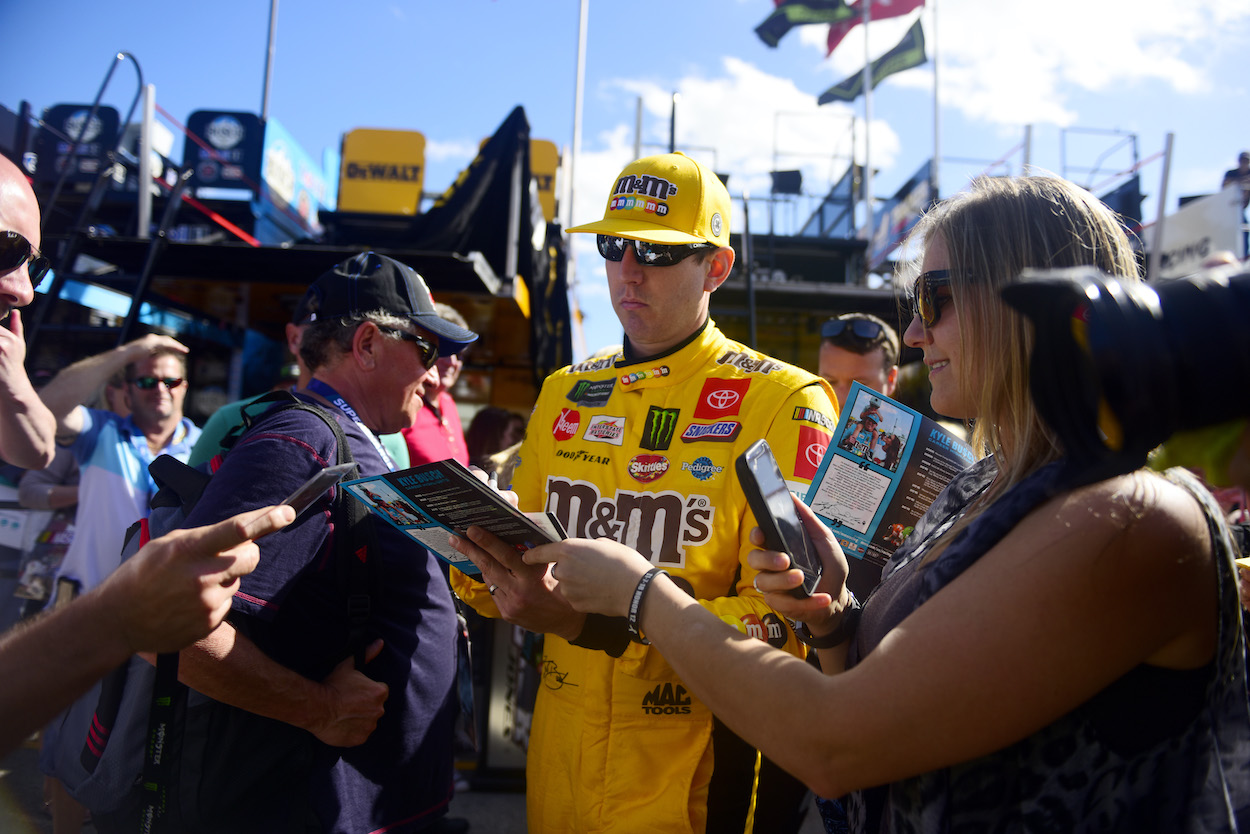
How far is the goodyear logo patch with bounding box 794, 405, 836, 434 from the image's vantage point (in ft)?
6.68

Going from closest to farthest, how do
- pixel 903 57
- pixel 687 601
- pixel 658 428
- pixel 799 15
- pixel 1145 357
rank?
1. pixel 1145 357
2. pixel 687 601
3. pixel 658 428
4. pixel 903 57
5. pixel 799 15

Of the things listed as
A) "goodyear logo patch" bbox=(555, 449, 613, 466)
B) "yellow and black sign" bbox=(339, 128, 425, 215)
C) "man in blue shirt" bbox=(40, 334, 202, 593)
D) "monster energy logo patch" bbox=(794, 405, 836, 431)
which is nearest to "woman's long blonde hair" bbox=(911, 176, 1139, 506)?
"monster energy logo patch" bbox=(794, 405, 836, 431)

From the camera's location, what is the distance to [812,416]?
2049mm

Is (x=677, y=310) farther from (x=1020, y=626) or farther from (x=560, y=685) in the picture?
(x=1020, y=626)

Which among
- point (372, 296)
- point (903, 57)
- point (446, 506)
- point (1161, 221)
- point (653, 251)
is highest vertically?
point (903, 57)

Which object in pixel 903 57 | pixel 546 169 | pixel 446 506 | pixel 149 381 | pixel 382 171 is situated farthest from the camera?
pixel 903 57

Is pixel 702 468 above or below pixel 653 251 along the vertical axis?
below

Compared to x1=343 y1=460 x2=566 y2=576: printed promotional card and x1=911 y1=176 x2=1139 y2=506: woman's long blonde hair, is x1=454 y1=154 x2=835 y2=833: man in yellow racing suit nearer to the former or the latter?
x1=343 y1=460 x2=566 y2=576: printed promotional card

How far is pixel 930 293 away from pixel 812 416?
0.69 m

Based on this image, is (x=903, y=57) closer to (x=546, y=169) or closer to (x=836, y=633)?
(x=546, y=169)

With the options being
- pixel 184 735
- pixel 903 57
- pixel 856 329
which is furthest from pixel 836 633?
pixel 903 57

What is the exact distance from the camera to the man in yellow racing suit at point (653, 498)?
1.85m

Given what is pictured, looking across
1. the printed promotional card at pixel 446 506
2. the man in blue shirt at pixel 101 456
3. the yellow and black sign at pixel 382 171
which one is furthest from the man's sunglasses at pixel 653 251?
the yellow and black sign at pixel 382 171

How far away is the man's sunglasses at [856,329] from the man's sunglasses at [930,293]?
7.61ft
